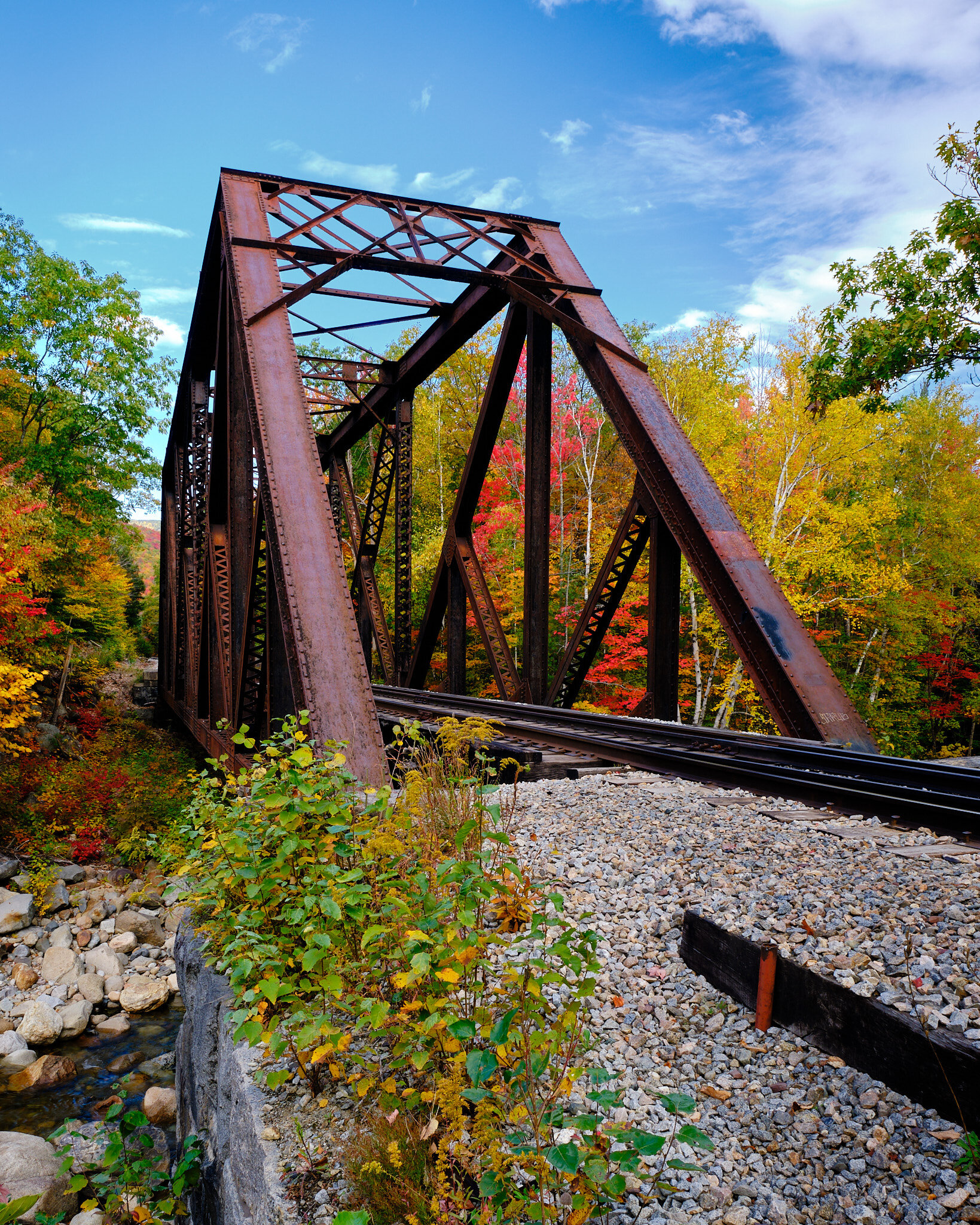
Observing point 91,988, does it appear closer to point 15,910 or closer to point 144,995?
point 144,995

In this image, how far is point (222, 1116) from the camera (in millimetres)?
2941

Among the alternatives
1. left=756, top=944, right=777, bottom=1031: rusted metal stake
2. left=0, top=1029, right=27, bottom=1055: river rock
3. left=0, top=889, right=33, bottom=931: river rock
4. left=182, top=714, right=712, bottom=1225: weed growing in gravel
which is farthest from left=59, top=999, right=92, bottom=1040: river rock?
left=756, top=944, right=777, bottom=1031: rusted metal stake

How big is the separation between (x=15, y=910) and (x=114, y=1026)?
280 cm

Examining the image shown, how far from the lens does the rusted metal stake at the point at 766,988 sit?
240 centimetres

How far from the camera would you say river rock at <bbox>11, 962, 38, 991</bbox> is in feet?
26.0

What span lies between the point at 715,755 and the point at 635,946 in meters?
2.38

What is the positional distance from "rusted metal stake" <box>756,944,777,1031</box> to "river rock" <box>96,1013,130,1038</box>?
23.5 feet

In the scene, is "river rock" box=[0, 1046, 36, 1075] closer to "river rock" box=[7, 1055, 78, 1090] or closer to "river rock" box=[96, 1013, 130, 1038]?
"river rock" box=[7, 1055, 78, 1090]

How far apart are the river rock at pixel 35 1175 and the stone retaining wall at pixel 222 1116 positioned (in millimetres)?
1219

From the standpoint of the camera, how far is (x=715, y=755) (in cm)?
505

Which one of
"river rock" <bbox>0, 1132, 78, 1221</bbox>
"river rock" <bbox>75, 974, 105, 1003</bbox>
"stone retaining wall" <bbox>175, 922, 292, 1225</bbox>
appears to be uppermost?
"stone retaining wall" <bbox>175, 922, 292, 1225</bbox>

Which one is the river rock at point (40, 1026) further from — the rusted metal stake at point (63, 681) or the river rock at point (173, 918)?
the rusted metal stake at point (63, 681)

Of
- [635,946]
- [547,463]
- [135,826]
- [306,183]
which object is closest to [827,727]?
[635,946]

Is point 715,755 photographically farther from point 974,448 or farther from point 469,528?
point 974,448
